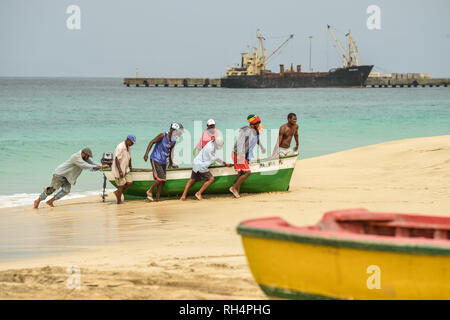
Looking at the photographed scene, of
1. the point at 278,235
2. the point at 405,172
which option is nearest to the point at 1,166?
the point at 405,172

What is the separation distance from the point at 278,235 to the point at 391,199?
22.5 feet

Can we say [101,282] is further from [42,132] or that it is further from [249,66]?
[249,66]

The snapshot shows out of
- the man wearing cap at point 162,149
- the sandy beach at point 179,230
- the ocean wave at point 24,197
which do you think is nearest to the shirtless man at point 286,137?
the sandy beach at point 179,230

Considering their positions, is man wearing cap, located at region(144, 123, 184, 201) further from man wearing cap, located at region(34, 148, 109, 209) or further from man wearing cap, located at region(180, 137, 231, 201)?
man wearing cap, located at region(34, 148, 109, 209)

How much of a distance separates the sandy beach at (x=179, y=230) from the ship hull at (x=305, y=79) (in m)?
88.3

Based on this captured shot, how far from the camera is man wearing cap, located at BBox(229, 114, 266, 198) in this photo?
1127 centimetres

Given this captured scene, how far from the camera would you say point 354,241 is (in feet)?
15.6

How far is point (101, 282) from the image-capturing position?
6.43 m

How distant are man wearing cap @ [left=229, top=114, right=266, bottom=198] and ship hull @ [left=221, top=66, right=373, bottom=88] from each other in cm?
9251

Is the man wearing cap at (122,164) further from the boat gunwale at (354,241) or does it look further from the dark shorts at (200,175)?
the boat gunwale at (354,241)

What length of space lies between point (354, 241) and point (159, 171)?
284 inches

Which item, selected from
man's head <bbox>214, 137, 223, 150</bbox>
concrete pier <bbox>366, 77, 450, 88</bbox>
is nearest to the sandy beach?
man's head <bbox>214, 137, 223, 150</bbox>

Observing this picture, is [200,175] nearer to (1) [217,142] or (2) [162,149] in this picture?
(1) [217,142]

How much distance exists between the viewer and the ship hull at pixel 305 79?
10394cm
